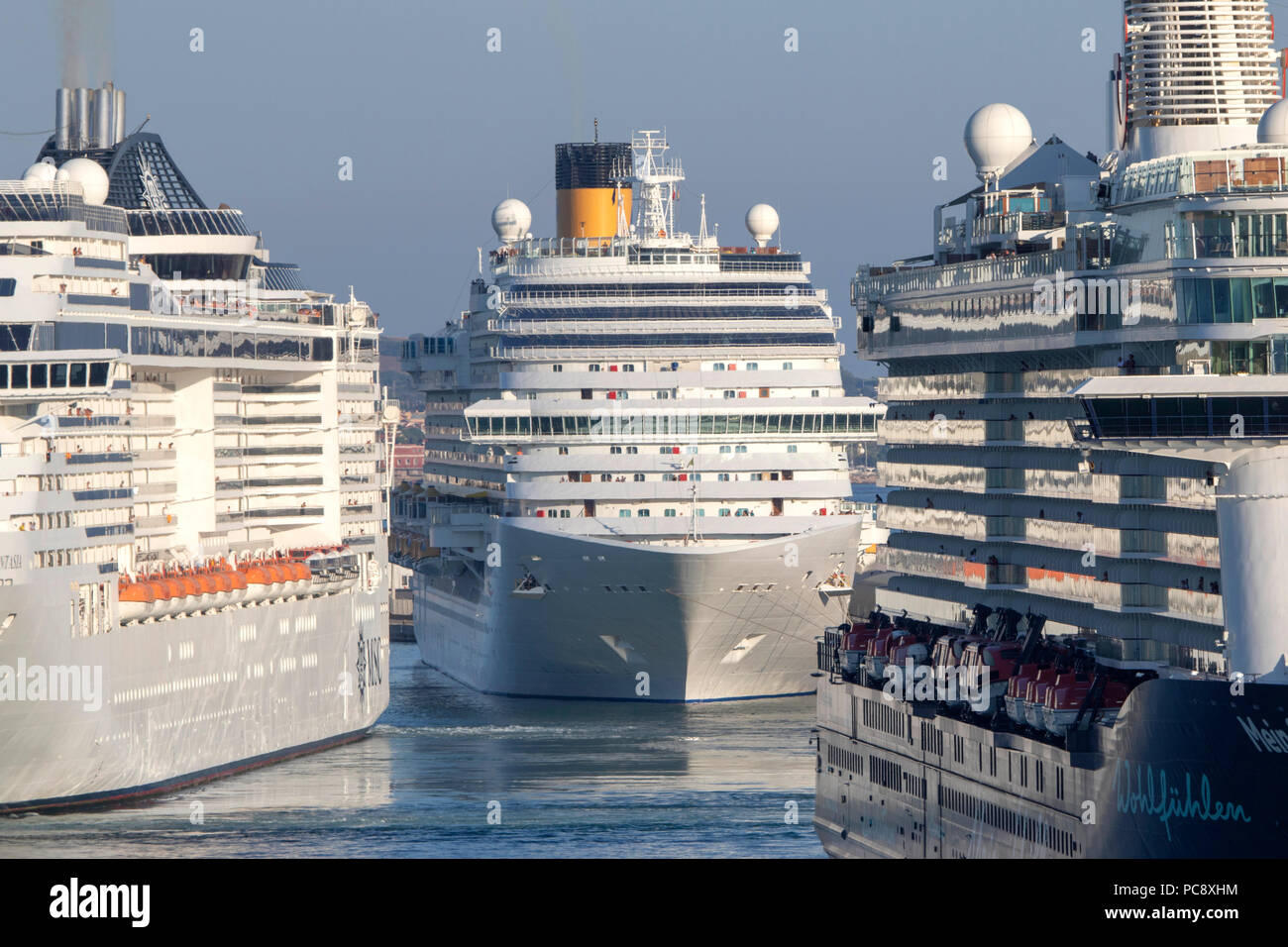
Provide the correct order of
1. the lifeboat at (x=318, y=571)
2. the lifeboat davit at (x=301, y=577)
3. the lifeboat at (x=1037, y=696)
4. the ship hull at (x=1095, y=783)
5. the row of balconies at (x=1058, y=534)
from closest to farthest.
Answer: the ship hull at (x=1095, y=783) → the row of balconies at (x=1058, y=534) → the lifeboat at (x=1037, y=696) → the lifeboat davit at (x=301, y=577) → the lifeboat at (x=318, y=571)

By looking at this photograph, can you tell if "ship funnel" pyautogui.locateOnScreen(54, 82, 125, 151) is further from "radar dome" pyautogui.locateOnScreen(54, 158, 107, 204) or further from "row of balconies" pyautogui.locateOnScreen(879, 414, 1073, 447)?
"row of balconies" pyautogui.locateOnScreen(879, 414, 1073, 447)

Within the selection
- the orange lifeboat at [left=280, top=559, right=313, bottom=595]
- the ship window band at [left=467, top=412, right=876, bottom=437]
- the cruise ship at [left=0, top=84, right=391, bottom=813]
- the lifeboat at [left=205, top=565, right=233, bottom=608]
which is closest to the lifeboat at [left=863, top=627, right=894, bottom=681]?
the cruise ship at [left=0, top=84, right=391, bottom=813]

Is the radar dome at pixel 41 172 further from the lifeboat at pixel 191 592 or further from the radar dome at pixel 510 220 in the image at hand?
the radar dome at pixel 510 220

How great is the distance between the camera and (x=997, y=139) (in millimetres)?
42719

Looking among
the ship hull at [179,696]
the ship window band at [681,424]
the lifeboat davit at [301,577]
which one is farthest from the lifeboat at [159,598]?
the ship window band at [681,424]

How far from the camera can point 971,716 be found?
36.0 meters

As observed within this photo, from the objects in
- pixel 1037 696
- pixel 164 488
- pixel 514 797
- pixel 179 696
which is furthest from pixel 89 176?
pixel 1037 696

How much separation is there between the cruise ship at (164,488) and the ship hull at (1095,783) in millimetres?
14887

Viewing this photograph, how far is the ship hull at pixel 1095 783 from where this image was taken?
98.0 feet

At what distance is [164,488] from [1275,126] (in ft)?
97.6

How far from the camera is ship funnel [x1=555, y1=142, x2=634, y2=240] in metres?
74.4

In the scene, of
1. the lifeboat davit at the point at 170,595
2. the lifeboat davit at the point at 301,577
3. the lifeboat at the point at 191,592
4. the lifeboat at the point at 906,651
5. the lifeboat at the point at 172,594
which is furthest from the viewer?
the lifeboat davit at the point at 301,577

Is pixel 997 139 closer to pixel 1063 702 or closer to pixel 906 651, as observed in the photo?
pixel 906 651
